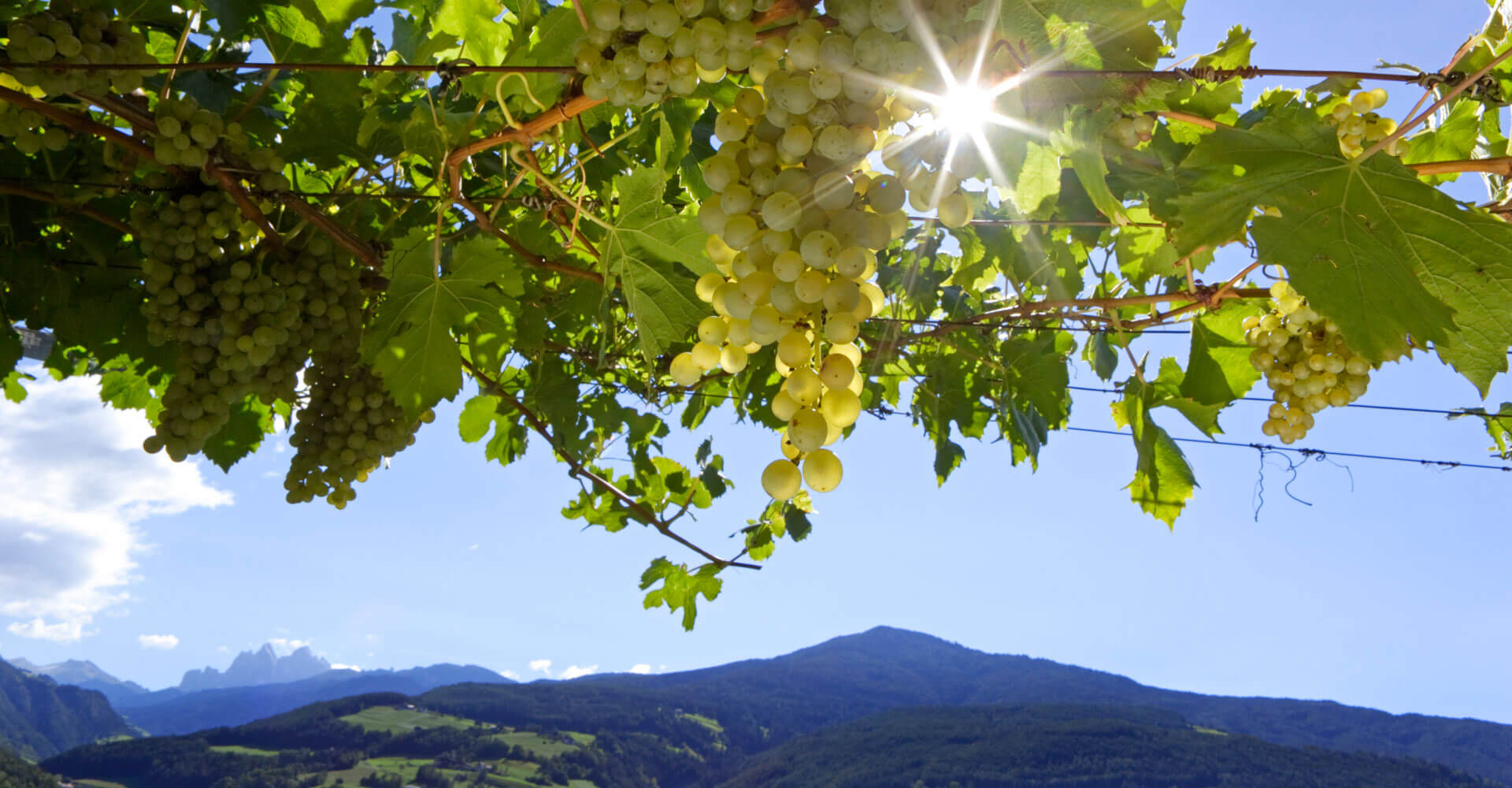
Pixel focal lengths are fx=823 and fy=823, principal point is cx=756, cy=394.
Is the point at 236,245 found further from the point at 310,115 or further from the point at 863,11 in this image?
the point at 863,11

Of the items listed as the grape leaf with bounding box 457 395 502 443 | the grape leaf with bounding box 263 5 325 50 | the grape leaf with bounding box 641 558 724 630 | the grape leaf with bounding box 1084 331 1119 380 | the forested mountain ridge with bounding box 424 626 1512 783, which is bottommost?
the forested mountain ridge with bounding box 424 626 1512 783

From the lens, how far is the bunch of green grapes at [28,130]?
4.46 feet

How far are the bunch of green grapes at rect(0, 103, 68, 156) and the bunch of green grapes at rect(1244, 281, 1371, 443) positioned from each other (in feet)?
7.59

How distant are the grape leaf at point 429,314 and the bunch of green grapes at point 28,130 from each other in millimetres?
607

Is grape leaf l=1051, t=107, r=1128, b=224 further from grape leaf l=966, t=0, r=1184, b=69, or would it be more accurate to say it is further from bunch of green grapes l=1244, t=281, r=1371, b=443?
bunch of green grapes l=1244, t=281, r=1371, b=443

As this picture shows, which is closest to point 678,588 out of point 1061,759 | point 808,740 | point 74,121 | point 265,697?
point 74,121

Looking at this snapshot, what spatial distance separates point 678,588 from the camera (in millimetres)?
3203

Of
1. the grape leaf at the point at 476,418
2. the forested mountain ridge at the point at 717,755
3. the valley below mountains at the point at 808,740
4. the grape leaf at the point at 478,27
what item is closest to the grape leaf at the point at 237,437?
the grape leaf at the point at 476,418

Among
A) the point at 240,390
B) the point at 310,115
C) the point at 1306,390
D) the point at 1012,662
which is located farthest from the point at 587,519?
the point at 1012,662

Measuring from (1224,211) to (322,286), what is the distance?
1.70 m

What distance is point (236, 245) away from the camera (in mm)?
1723

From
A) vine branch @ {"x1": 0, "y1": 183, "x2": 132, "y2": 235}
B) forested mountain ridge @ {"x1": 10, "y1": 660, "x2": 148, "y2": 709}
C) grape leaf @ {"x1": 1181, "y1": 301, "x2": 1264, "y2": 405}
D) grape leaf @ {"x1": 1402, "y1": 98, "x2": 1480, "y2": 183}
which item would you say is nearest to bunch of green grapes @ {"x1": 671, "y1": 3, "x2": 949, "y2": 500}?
Answer: grape leaf @ {"x1": 1402, "y1": 98, "x2": 1480, "y2": 183}

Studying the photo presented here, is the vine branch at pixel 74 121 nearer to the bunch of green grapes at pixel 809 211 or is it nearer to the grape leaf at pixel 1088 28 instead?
the bunch of green grapes at pixel 809 211

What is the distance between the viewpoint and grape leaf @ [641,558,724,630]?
124 inches
